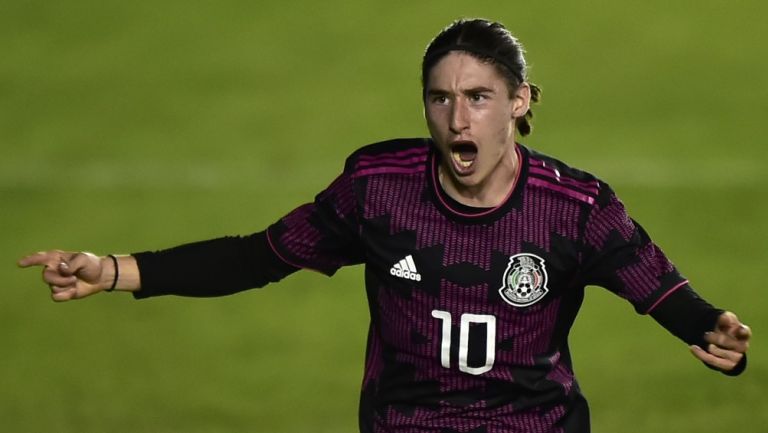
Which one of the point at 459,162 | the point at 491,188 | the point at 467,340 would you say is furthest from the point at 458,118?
the point at 467,340

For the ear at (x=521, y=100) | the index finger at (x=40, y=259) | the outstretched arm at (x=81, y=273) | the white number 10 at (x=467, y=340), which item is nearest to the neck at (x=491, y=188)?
the ear at (x=521, y=100)

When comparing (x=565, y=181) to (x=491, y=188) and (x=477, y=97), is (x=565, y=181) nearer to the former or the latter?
(x=491, y=188)

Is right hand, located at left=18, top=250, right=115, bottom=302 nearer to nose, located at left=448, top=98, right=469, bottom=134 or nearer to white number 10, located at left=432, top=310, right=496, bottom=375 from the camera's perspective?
white number 10, located at left=432, top=310, right=496, bottom=375

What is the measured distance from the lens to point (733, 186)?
9.51 metres

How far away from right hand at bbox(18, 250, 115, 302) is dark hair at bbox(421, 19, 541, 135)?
43.5 inches

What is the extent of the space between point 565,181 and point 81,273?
1448mm

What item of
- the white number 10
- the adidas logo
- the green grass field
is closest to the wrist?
the adidas logo

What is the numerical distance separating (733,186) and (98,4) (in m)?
4.81

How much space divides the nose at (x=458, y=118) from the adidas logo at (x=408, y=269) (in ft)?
1.38

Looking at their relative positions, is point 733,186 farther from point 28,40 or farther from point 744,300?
point 28,40

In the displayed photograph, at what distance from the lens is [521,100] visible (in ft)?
15.5

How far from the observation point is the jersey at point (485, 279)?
458cm

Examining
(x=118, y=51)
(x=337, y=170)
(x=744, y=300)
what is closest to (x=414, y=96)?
(x=337, y=170)

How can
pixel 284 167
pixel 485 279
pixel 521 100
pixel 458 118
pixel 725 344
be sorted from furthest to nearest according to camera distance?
pixel 284 167 → pixel 521 100 → pixel 485 279 → pixel 458 118 → pixel 725 344
